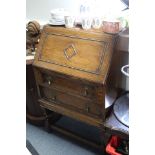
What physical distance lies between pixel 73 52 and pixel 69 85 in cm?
24

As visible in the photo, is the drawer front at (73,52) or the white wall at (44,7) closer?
the drawer front at (73,52)

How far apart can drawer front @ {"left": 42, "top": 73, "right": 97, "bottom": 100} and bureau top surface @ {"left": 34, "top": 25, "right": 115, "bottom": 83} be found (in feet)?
0.28

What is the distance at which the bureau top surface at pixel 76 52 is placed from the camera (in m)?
1.32

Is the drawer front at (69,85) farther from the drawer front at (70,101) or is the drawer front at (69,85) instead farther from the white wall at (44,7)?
the white wall at (44,7)

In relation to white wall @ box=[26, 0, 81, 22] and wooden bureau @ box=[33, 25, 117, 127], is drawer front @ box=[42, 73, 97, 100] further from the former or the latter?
white wall @ box=[26, 0, 81, 22]

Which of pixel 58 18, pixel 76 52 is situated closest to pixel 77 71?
pixel 76 52

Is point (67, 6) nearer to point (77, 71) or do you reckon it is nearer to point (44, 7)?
point (44, 7)

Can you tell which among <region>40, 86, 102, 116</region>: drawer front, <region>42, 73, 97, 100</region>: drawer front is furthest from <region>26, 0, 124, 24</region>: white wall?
<region>40, 86, 102, 116</region>: drawer front

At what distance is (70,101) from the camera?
1.60m

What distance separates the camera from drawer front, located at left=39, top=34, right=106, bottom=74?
1.34 metres

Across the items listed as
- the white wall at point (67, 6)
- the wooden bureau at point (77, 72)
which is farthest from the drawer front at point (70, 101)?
the white wall at point (67, 6)
